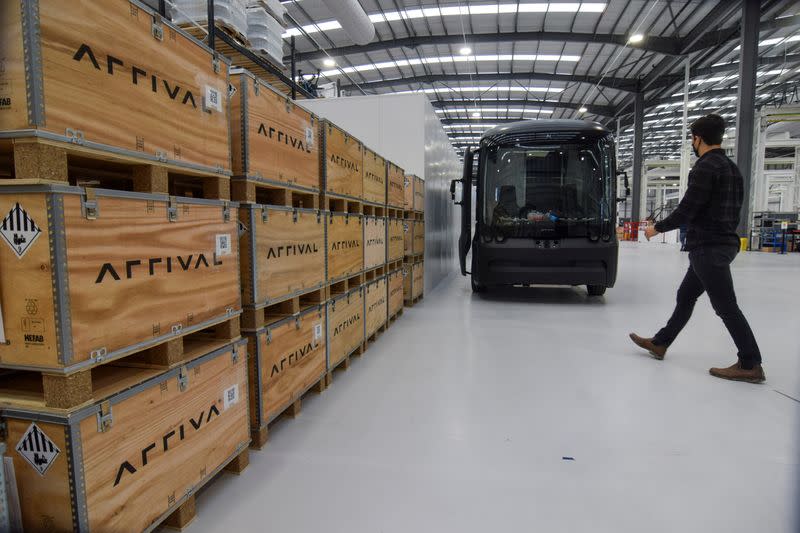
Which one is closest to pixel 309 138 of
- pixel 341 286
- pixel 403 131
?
pixel 341 286

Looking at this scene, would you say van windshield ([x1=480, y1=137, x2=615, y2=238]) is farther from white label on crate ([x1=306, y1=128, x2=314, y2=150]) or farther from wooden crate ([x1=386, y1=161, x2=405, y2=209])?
white label on crate ([x1=306, y1=128, x2=314, y2=150])

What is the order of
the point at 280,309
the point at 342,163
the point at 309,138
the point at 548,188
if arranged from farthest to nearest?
the point at 548,188
the point at 342,163
the point at 309,138
the point at 280,309

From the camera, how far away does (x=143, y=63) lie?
4.74 feet

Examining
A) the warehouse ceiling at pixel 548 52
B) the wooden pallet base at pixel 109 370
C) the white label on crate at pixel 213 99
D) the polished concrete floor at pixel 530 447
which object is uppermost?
the warehouse ceiling at pixel 548 52

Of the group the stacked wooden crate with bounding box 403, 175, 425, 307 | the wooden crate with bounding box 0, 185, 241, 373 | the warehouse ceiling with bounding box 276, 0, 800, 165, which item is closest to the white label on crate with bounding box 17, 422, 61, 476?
the wooden crate with bounding box 0, 185, 241, 373

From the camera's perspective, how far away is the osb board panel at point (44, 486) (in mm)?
1209

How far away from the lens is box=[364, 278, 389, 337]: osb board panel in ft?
13.4

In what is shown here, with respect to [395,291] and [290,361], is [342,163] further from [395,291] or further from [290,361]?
[395,291]

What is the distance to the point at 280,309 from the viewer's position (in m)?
2.59

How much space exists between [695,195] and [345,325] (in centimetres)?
295

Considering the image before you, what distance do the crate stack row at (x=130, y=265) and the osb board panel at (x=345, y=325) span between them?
0.73 m

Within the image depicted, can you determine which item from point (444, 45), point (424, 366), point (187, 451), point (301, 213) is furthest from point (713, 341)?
point (444, 45)

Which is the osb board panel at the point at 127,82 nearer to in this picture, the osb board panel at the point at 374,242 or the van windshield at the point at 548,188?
the osb board panel at the point at 374,242

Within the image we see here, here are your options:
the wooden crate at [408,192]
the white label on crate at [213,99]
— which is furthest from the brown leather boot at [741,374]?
the white label on crate at [213,99]
